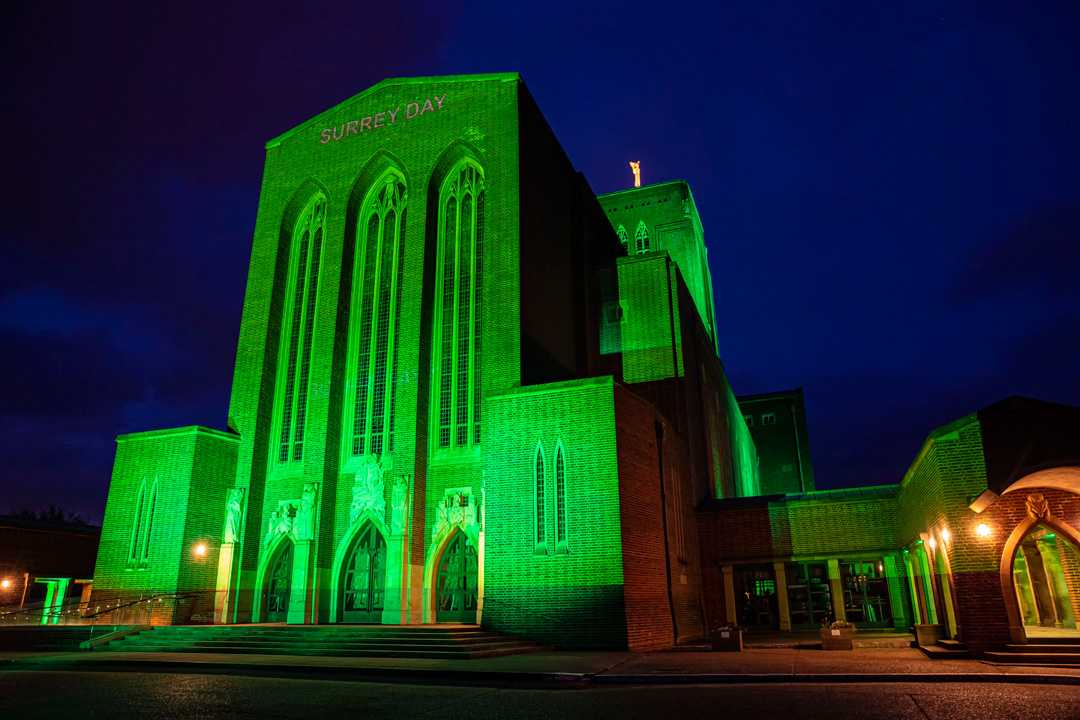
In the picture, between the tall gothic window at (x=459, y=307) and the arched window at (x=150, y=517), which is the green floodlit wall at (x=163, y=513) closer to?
the arched window at (x=150, y=517)

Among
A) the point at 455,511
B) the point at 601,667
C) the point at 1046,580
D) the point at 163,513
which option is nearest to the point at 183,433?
the point at 163,513

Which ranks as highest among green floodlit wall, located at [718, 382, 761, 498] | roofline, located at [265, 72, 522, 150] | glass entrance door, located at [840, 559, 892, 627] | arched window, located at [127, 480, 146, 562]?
roofline, located at [265, 72, 522, 150]

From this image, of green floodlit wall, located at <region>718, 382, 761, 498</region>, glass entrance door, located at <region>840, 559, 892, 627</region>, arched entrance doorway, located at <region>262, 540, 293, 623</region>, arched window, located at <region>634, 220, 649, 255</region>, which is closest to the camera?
arched entrance doorway, located at <region>262, 540, 293, 623</region>

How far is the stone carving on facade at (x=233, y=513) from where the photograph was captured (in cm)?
2290

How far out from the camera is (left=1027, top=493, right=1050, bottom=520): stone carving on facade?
1343cm

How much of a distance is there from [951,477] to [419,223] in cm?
1713

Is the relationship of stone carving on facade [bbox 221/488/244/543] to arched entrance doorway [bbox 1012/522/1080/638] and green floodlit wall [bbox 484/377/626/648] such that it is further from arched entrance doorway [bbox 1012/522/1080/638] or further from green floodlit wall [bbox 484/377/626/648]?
arched entrance doorway [bbox 1012/522/1080/638]

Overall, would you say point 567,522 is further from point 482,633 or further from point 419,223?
point 419,223

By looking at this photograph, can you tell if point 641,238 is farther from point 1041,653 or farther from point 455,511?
point 1041,653

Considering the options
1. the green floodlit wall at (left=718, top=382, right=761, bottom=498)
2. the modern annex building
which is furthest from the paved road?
the green floodlit wall at (left=718, top=382, right=761, bottom=498)

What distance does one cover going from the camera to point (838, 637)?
16.4 m

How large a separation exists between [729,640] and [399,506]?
9794 millimetres

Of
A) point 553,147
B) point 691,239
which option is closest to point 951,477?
point 553,147

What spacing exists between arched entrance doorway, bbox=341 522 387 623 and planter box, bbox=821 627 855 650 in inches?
470
